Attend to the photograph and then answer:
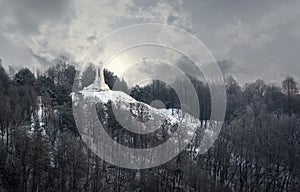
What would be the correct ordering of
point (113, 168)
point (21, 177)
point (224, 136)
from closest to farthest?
point (21, 177) < point (113, 168) < point (224, 136)

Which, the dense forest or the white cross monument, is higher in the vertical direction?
the white cross monument

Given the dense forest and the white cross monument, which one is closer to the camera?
the dense forest

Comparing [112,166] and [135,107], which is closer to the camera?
[112,166]

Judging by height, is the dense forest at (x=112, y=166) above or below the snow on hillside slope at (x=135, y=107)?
below

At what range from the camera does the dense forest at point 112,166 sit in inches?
1602

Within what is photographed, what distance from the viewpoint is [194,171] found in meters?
45.1

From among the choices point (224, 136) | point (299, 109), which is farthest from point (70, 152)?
point (299, 109)

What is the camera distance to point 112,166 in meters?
46.0

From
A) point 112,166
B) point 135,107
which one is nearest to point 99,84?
point 135,107

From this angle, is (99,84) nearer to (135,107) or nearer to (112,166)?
(135,107)

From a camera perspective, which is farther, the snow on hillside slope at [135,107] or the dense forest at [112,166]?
the snow on hillside slope at [135,107]

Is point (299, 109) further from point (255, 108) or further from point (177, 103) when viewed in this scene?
point (177, 103)

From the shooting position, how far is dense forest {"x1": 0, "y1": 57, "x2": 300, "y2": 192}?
4069 cm

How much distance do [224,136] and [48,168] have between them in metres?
30.4
